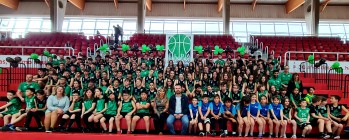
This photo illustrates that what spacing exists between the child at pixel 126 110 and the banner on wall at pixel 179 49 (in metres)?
2.76

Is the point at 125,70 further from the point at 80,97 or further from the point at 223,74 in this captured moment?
the point at 223,74

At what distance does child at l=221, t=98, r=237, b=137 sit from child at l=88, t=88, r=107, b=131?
2888 mm

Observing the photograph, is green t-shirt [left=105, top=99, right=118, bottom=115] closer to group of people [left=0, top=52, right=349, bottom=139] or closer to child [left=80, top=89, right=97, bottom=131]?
group of people [left=0, top=52, right=349, bottom=139]

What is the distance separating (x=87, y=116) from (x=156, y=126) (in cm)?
168

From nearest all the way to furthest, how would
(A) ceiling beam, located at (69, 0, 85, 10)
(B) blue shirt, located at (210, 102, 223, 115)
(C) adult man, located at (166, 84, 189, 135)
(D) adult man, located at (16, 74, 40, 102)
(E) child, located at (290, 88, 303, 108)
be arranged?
(C) adult man, located at (166, 84, 189, 135), (B) blue shirt, located at (210, 102, 223, 115), (E) child, located at (290, 88, 303, 108), (D) adult man, located at (16, 74, 40, 102), (A) ceiling beam, located at (69, 0, 85, 10)

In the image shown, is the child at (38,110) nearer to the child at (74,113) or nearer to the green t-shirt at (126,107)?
the child at (74,113)

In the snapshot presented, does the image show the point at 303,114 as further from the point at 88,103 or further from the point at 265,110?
the point at 88,103

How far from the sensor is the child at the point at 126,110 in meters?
7.32

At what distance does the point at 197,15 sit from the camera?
28.4 metres

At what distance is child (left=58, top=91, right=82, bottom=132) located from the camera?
24.0ft

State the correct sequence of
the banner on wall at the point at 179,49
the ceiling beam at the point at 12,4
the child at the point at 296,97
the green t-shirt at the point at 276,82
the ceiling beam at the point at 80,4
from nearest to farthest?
1. the child at the point at 296,97
2. the green t-shirt at the point at 276,82
3. the banner on wall at the point at 179,49
4. the ceiling beam at the point at 12,4
5. the ceiling beam at the point at 80,4

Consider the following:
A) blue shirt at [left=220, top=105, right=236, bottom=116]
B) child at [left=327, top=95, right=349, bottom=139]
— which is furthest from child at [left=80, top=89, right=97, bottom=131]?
child at [left=327, top=95, right=349, bottom=139]

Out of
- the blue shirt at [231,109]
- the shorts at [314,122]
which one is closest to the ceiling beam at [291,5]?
the shorts at [314,122]

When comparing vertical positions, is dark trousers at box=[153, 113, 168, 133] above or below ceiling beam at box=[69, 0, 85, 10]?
below
